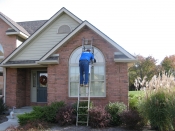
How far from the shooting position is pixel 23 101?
47.7 feet

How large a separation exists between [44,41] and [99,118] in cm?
727

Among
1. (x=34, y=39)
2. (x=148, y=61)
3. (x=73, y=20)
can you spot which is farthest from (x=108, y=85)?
(x=148, y=61)

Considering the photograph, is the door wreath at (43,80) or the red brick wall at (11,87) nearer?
the red brick wall at (11,87)

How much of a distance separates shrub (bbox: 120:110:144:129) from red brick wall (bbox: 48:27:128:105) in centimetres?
208

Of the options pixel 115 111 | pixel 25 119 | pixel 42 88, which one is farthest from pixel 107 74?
pixel 42 88

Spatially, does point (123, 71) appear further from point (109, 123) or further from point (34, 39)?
point (34, 39)

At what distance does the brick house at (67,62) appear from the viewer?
432 inches

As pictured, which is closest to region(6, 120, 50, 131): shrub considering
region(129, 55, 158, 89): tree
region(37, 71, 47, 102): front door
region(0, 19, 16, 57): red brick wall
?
region(37, 71, 47, 102): front door

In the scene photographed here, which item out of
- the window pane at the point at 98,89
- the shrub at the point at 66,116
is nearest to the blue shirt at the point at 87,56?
the window pane at the point at 98,89

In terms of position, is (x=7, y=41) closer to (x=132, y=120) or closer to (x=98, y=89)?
(x=98, y=89)

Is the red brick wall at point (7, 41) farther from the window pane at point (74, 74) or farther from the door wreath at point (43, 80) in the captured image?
the window pane at point (74, 74)

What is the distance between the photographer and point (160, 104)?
312 inches

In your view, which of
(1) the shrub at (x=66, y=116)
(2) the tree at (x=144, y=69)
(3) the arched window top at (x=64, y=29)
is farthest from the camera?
(2) the tree at (x=144, y=69)

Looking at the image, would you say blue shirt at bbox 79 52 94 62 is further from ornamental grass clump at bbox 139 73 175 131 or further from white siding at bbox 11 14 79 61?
white siding at bbox 11 14 79 61
